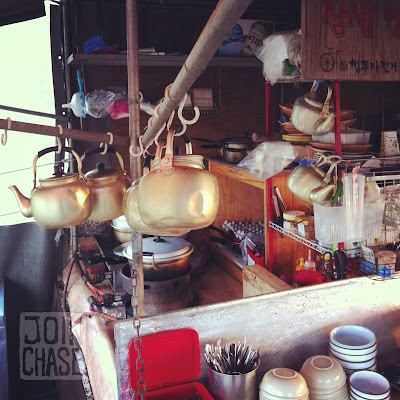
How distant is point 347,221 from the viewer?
2275 mm

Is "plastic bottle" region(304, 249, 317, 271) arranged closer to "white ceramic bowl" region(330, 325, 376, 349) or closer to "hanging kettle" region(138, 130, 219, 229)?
"white ceramic bowl" region(330, 325, 376, 349)

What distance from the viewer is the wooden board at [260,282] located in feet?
8.71

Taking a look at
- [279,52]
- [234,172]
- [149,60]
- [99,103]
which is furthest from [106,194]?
[149,60]

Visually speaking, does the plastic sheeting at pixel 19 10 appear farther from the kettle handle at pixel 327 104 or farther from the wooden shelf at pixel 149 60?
the kettle handle at pixel 327 104

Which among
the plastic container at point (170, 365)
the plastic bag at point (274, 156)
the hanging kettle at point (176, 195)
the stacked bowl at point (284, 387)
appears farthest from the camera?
the plastic bag at point (274, 156)

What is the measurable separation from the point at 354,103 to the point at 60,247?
3422 mm

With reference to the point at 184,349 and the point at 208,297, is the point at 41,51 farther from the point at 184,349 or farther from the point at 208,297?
the point at 184,349

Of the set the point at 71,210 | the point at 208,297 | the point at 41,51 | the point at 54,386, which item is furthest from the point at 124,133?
the point at 71,210

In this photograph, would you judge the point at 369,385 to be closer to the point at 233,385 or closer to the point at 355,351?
the point at 355,351

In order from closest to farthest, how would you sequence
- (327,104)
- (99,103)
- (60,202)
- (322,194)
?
(60,202) → (322,194) → (327,104) → (99,103)

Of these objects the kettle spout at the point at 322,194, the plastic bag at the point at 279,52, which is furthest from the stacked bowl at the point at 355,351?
the plastic bag at the point at 279,52

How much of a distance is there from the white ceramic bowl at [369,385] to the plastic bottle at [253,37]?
3010 millimetres

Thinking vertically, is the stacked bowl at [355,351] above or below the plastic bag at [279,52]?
below

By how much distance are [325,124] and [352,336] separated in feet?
3.65
